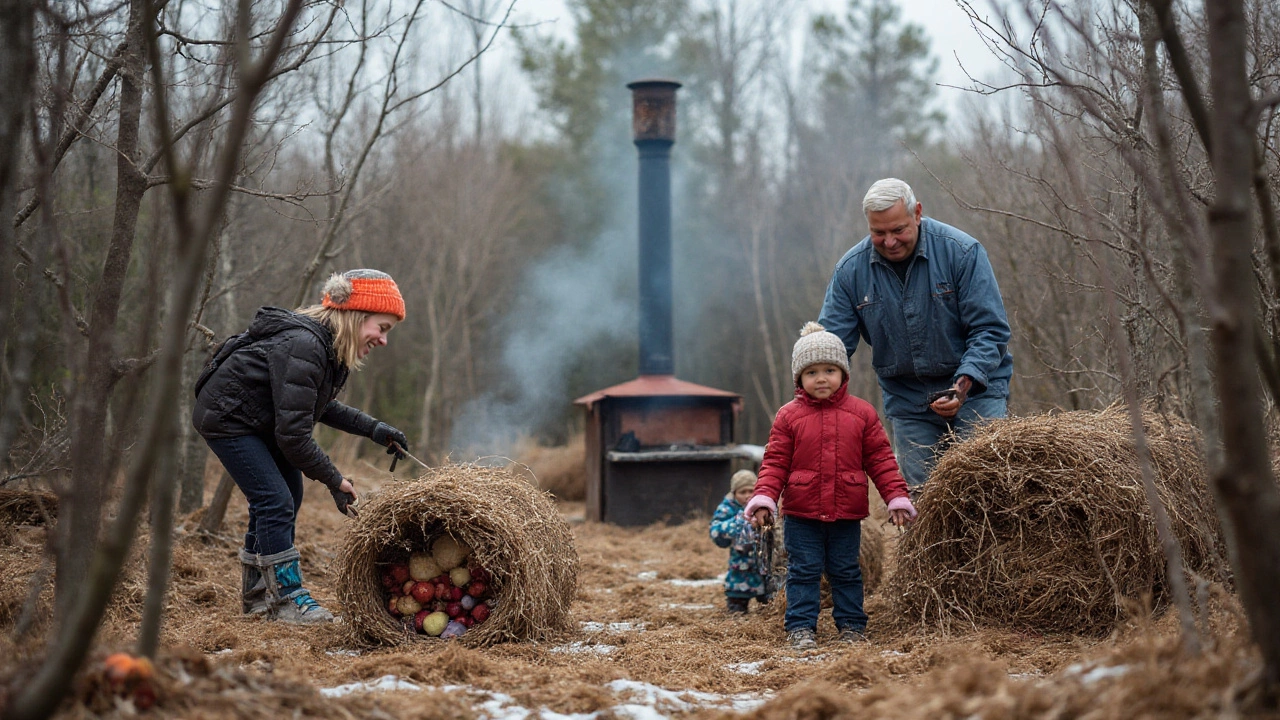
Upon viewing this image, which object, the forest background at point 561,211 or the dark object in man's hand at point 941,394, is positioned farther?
the dark object in man's hand at point 941,394

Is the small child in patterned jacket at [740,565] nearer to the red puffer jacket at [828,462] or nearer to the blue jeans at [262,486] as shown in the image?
the red puffer jacket at [828,462]

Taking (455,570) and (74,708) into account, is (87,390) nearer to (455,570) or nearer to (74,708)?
(455,570)

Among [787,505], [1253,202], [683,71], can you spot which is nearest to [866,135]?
[683,71]

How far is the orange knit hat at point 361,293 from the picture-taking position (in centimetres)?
483

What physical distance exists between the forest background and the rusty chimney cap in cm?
204

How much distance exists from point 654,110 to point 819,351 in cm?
676

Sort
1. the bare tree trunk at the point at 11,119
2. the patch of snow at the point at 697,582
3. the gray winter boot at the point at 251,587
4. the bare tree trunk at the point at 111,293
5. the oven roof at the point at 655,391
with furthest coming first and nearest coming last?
the oven roof at the point at 655,391
the patch of snow at the point at 697,582
the gray winter boot at the point at 251,587
the bare tree trunk at the point at 111,293
the bare tree trunk at the point at 11,119

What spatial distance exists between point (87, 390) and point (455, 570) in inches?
60.9

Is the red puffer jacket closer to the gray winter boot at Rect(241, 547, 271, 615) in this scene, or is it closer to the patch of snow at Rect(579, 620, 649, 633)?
the patch of snow at Rect(579, 620, 649, 633)

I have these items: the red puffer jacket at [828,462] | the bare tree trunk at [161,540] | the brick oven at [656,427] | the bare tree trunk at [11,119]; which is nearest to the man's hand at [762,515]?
the red puffer jacket at [828,462]

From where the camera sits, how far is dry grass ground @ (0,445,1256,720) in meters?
2.38

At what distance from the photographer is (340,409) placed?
5230 millimetres

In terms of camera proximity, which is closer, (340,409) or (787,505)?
(787,505)

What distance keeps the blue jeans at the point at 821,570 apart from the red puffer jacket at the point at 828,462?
0.10 meters
